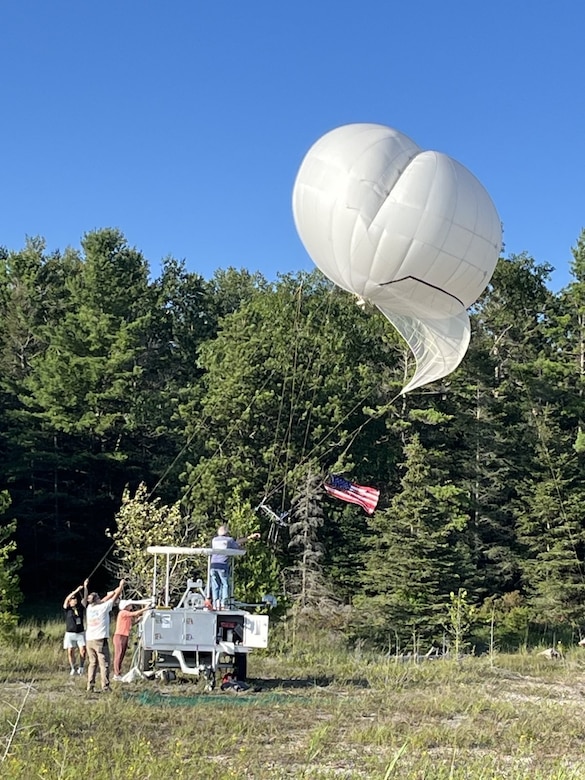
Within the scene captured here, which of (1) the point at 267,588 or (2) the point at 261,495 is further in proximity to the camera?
(2) the point at 261,495

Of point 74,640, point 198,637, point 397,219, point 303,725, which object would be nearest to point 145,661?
point 198,637

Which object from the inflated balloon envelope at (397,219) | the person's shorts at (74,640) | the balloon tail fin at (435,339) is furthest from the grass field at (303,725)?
the inflated balloon envelope at (397,219)

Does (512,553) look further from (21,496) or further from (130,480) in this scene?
(21,496)

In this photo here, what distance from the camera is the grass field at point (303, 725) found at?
274 inches

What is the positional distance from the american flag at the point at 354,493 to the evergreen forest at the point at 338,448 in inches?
39.2

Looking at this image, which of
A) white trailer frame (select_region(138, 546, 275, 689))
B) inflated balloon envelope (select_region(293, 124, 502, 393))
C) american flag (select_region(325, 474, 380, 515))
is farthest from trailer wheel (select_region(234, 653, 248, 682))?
american flag (select_region(325, 474, 380, 515))

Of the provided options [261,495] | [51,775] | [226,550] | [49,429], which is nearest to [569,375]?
[261,495]

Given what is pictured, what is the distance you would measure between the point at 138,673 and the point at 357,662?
4.84 meters

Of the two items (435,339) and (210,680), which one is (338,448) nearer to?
(435,339)

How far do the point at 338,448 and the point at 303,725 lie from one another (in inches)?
1000

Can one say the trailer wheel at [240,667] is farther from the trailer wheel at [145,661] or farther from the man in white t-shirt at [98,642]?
the man in white t-shirt at [98,642]

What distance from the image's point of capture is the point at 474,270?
13.7 metres

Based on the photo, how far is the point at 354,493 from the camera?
29812 mm

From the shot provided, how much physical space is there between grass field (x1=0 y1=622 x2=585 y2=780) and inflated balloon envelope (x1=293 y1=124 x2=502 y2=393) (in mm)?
6261
